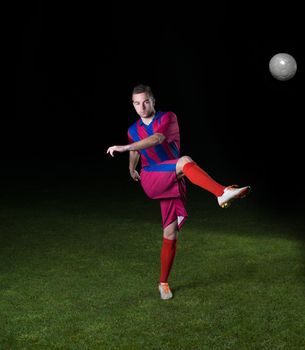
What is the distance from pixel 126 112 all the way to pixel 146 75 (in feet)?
5.31

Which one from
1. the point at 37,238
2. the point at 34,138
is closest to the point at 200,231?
the point at 37,238

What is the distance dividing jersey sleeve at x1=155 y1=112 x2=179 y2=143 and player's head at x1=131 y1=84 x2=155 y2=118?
0.33 feet

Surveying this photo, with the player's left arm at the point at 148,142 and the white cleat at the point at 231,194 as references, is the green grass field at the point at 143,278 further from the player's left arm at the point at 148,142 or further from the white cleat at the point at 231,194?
the player's left arm at the point at 148,142

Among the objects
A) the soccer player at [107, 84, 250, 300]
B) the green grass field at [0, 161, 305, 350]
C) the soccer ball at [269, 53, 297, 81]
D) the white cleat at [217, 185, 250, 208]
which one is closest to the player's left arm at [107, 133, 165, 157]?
the soccer player at [107, 84, 250, 300]

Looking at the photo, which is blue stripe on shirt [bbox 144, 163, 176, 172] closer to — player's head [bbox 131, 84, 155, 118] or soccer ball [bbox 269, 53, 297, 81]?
player's head [bbox 131, 84, 155, 118]

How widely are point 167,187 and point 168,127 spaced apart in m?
0.35

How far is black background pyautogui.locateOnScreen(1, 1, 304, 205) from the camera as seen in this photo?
58.4 feet

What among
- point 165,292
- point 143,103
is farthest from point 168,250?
point 143,103

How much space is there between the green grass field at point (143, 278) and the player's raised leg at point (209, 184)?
67 cm

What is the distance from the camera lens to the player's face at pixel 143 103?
3508 mm

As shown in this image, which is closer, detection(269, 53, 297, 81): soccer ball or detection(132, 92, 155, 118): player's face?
detection(132, 92, 155, 118): player's face

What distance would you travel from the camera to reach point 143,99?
3518mm

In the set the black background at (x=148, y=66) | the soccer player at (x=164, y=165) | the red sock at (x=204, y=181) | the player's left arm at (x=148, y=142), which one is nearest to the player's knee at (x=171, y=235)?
the soccer player at (x=164, y=165)

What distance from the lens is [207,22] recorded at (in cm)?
1906
